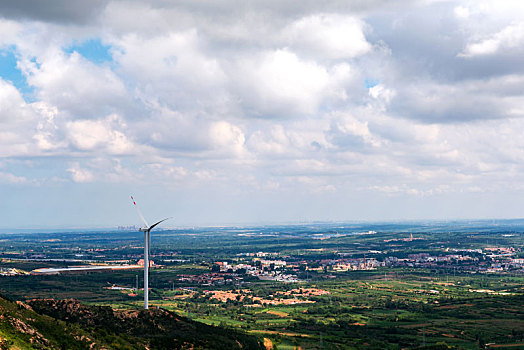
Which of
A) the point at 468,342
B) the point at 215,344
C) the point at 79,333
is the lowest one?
the point at 468,342

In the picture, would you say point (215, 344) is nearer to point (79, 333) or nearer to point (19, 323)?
point (79, 333)

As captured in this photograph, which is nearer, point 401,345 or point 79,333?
point 79,333

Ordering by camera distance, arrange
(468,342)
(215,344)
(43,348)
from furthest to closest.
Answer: (468,342) < (215,344) < (43,348)

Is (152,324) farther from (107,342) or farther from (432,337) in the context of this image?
(432,337)

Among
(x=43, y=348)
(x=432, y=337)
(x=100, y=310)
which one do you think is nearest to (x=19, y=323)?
(x=43, y=348)

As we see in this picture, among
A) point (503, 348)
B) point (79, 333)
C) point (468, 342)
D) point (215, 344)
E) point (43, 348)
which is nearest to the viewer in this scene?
point (43, 348)

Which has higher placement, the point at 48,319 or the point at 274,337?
the point at 48,319

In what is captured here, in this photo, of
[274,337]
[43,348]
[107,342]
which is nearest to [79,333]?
[107,342]
